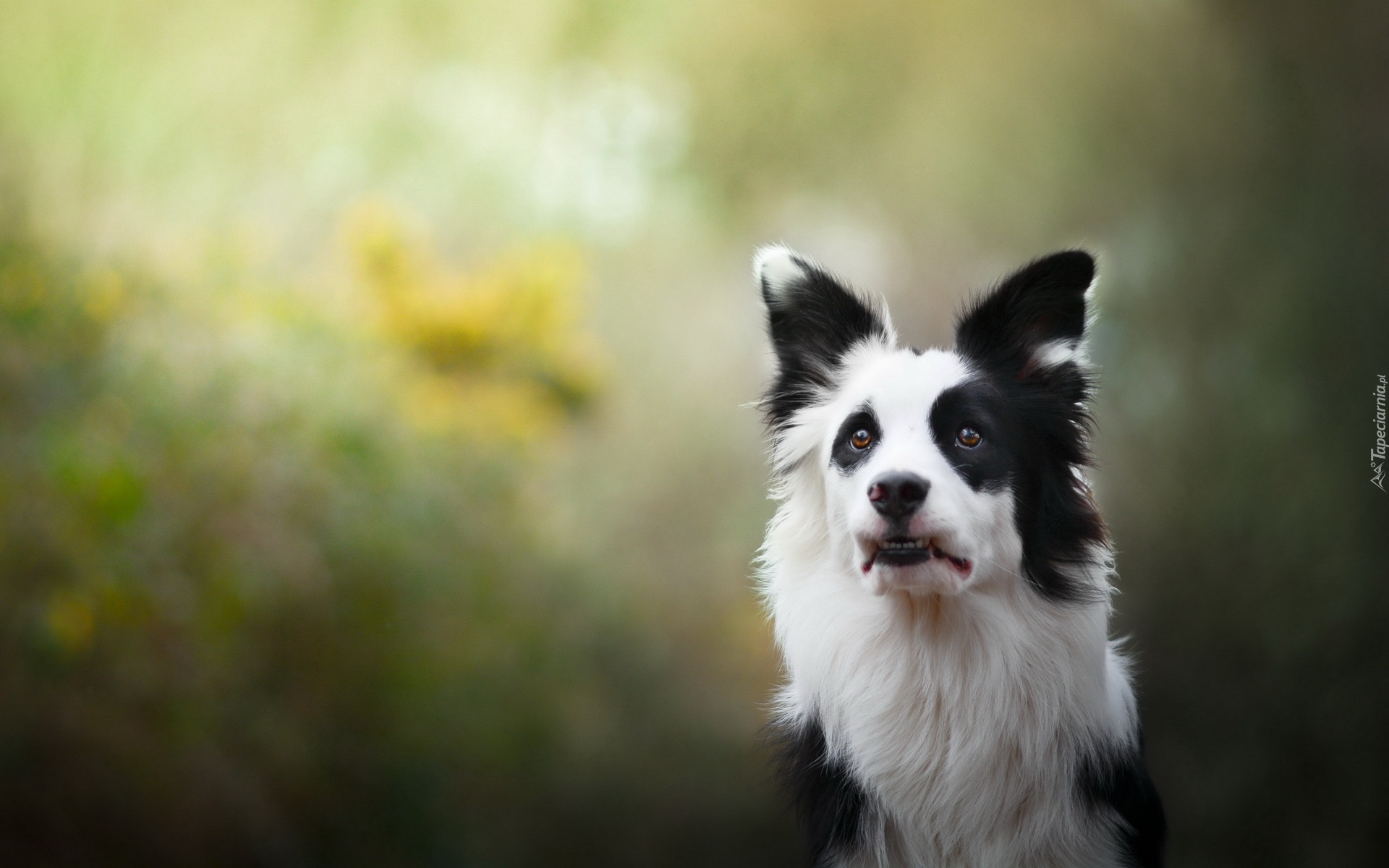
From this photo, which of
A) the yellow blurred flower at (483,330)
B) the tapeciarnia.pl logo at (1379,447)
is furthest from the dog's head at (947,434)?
the yellow blurred flower at (483,330)

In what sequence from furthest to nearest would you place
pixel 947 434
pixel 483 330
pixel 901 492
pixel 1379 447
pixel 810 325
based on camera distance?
pixel 483 330 < pixel 1379 447 < pixel 810 325 < pixel 947 434 < pixel 901 492

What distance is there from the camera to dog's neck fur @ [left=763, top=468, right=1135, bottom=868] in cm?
134

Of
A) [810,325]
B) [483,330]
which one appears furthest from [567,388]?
[810,325]

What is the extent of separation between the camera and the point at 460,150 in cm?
361

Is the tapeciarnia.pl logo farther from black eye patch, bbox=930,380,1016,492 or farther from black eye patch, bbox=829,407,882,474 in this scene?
black eye patch, bbox=829,407,882,474

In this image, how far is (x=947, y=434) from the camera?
1331mm

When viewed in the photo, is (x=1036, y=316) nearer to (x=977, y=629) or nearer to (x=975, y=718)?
(x=977, y=629)

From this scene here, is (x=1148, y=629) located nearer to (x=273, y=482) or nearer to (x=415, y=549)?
(x=415, y=549)

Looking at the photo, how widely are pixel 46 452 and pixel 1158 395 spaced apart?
3.36 metres

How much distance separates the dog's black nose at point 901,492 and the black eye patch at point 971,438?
109 mm

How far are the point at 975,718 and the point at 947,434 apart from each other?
15.2 inches

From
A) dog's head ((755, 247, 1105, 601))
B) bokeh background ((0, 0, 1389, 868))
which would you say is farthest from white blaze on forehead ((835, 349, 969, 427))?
bokeh background ((0, 0, 1389, 868))

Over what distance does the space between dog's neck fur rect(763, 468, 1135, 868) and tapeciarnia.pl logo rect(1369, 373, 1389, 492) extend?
201 cm

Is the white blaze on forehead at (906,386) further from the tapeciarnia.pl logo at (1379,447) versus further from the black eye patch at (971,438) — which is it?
the tapeciarnia.pl logo at (1379,447)
